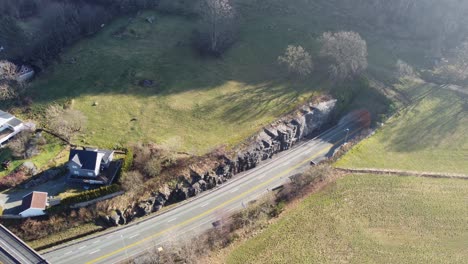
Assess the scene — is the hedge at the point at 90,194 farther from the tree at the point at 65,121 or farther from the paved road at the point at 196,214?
the tree at the point at 65,121

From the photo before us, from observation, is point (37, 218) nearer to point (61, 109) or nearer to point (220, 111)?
point (61, 109)

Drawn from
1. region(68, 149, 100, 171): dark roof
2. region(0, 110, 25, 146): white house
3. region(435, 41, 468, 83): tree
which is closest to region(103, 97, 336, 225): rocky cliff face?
region(68, 149, 100, 171): dark roof

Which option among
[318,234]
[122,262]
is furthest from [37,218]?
[318,234]

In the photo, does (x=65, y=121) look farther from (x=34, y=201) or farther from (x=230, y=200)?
(x=230, y=200)

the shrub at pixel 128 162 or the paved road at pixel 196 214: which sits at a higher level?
the shrub at pixel 128 162

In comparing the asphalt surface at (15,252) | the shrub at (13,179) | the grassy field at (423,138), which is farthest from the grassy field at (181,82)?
the asphalt surface at (15,252)

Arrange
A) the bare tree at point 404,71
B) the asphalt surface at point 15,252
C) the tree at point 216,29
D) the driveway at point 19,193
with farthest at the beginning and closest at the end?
1. the bare tree at point 404,71
2. the tree at point 216,29
3. the driveway at point 19,193
4. the asphalt surface at point 15,252
